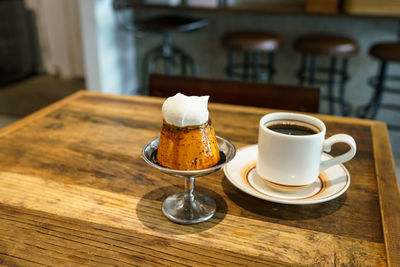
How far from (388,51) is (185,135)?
2.06 m

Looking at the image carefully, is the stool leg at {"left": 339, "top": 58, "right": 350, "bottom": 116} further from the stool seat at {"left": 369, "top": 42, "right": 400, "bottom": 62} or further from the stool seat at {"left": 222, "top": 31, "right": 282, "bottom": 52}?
the stool seat at {"left": 222, "top": 31, "right": 282, "bottom": 52}

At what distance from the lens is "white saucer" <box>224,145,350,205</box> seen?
0.68 m

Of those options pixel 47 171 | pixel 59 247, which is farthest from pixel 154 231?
pixel 47 171

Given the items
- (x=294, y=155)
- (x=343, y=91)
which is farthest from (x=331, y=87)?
(x=294, y=155)

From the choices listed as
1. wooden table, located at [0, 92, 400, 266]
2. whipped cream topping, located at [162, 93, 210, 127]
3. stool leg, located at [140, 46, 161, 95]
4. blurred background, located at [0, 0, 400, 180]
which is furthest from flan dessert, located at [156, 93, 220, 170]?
stool leg, located at [140, 46, 161, 95]

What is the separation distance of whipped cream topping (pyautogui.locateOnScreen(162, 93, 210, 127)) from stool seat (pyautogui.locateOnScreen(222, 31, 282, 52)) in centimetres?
193

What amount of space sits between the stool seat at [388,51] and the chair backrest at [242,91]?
50.5 inches

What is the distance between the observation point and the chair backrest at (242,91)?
1.28 metres

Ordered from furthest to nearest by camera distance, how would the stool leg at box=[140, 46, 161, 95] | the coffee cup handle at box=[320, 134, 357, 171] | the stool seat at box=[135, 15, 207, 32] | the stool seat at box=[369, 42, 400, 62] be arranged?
the stool leg at box=[140, 46, 161, 95]
the stool seat at box=[135, 15, 207, 32]
the stool seat at box=[369, 42, 400, 62]
the coffee cup handle at box=[320, 134, 357, 171]

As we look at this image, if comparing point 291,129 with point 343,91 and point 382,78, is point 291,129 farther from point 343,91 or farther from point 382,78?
point 343,91

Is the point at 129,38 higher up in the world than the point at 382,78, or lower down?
higher up

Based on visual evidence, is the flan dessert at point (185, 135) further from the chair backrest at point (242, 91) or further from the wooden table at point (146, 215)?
the chair backrest at point (242, 91)

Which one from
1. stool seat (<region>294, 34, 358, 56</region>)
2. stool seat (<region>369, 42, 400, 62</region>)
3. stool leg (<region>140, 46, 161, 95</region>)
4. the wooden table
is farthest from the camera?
stool leg (<region>140, 46, 161, 95</region>)

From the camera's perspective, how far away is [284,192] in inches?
28.3
